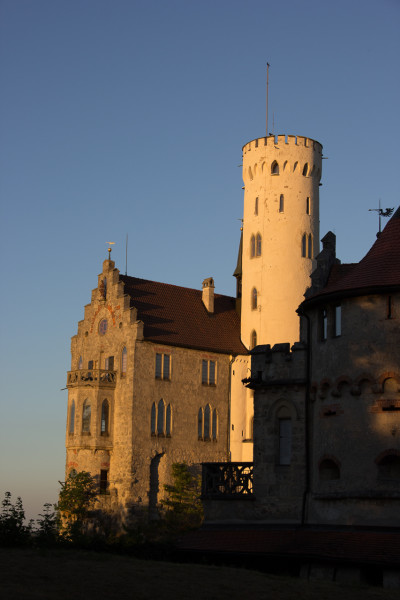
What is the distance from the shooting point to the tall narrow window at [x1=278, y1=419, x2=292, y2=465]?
39.4 metres

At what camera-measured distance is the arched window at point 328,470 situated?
1442 inches

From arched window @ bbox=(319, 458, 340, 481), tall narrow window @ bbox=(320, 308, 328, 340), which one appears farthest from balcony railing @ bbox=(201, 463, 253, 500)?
tall narrow window @ bbox=(320, 308, 328, 340)

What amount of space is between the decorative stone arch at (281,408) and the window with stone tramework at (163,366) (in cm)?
2412

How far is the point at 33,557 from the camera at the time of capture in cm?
3083

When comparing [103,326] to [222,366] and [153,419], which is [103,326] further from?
[222,366]

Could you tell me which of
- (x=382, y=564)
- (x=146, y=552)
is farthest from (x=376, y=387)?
(x=146, y=552)

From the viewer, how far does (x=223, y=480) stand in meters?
41.3

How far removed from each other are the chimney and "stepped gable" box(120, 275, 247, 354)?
297 millimetres

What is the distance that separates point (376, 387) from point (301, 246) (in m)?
33.3

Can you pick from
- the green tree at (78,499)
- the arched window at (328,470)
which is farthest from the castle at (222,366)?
the arched window at (328,470)

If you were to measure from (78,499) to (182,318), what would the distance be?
46.5ft

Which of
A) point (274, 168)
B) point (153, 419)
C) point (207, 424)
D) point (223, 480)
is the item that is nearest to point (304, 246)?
point (274, 168)

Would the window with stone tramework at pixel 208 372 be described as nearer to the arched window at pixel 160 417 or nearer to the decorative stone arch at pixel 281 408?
the arched window at pixel 160 417

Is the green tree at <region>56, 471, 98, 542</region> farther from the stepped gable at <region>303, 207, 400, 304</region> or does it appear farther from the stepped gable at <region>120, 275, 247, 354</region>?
the stepped gable at <region>303, 207, 400, 304</region>
